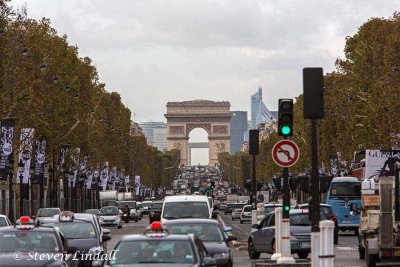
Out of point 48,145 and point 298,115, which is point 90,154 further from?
point 298,115

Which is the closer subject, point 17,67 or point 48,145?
point 17,67

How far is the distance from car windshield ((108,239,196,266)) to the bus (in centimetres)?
4606

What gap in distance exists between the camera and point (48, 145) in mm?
84250

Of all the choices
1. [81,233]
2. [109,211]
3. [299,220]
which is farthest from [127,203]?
[81,233]

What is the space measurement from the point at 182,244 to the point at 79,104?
73.0 meters

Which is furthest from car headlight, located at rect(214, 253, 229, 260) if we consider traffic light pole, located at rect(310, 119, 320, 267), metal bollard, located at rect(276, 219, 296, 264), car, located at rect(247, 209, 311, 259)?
car, located at rect(247, 209, 311, 259)

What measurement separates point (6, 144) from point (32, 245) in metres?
37.0

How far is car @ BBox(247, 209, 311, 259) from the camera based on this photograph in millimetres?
38656

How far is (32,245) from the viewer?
81.1ft

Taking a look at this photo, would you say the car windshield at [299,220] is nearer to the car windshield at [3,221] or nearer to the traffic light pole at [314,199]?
the car windshield at [3,221]

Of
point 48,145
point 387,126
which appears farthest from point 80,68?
point 387,126

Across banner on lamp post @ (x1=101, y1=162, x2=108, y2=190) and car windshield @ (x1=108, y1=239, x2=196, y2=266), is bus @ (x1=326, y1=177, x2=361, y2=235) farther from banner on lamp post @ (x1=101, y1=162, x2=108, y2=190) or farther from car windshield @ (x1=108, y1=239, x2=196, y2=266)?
banner on lamp post @ (x1=101, y1=162, x2=108, y2=190)

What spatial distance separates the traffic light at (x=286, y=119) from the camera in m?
29.1

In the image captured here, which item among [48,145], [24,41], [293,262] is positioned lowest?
[293,262]
